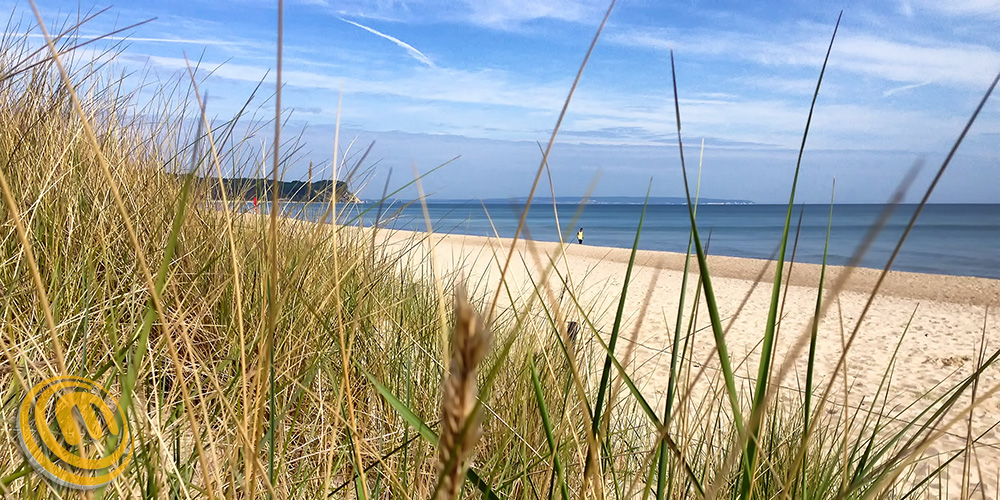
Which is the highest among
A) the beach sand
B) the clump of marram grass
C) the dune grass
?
the clump of marram grass

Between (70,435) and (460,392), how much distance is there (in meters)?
0.89

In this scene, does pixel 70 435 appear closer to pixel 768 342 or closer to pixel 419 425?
pixel 419 425

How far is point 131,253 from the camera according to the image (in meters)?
1.74

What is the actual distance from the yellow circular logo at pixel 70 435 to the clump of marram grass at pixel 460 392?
0.66 m

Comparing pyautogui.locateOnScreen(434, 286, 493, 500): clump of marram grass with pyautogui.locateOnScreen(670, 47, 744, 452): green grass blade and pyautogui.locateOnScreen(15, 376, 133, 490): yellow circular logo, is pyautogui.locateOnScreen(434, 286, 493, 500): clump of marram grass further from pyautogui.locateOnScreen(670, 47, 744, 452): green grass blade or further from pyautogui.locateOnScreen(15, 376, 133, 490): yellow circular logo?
pyautogui.locateOnScreen(15, 376, 133, 490): yellow circular logo

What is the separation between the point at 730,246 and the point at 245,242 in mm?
34509

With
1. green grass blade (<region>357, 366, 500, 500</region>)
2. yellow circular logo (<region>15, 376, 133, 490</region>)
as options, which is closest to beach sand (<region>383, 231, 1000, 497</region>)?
green grass blade (<region>357, 366, 500, 500</region>)

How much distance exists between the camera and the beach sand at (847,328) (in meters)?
3.87

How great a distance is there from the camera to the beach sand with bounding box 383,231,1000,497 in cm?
387

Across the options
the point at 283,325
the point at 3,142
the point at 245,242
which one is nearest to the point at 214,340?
the point at 283,325

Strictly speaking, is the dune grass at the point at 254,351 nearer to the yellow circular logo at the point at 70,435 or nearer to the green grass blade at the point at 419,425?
the yellow circular logo at the point at 70,435

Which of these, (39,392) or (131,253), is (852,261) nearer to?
(39,392)

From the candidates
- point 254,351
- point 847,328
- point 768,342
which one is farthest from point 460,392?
point 847,328

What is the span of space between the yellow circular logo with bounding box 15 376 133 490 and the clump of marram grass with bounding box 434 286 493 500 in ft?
2.15
